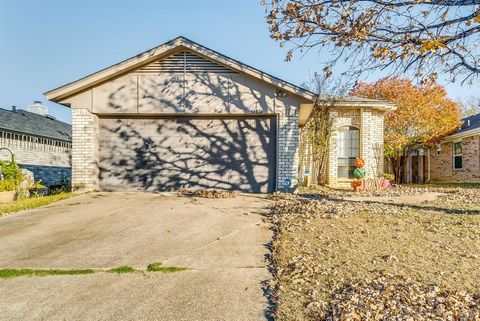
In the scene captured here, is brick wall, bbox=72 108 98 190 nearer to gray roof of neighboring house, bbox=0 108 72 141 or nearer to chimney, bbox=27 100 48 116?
gray roof of neighboring house, bbox=0 108 72 141

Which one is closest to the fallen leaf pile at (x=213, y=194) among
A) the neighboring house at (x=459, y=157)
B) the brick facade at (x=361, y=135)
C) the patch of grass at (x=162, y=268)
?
the patch of grass at (x=162, y=268)

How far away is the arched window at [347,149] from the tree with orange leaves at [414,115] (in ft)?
17.2

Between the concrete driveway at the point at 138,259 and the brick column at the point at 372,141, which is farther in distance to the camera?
the brick column at the point at 372,141

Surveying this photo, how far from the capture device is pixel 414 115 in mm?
19234

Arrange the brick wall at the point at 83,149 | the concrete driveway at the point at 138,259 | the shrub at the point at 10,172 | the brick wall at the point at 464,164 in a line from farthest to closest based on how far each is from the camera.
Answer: the brick wall at the point at 464,164 → the shrub at the point at 10,172 → the brick wall at the point at 83,149 → the concrete driveway at the point at 138,259

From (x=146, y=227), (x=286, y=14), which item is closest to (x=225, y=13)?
(x=286, y=14)

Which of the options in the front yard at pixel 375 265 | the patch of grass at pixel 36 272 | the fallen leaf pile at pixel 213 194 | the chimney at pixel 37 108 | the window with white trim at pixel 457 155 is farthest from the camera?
the chimney at pixel 37 108

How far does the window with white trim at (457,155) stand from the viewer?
20.1m

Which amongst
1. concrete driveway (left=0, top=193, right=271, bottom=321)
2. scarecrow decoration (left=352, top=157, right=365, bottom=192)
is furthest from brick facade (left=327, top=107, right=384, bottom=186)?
concrete driveway (left=0, top=193, right=271, bottom=321)

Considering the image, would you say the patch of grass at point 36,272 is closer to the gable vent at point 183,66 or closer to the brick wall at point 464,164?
the gable vent at point 183,66

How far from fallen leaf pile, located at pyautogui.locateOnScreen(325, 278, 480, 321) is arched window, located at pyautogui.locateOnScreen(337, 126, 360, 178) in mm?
12349

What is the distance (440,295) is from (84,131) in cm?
1000

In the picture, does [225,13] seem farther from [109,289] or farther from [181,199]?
[109,289]

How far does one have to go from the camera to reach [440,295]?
308cm
